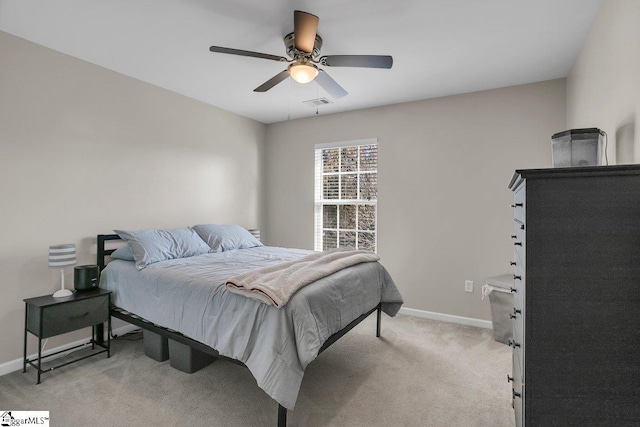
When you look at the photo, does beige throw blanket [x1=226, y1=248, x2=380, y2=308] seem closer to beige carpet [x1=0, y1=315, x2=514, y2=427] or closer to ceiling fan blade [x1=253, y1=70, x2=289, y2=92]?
beige carpet [x1=0, y1=315, x2=514, y2=427]

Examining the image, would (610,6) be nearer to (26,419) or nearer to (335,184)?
(335,184)

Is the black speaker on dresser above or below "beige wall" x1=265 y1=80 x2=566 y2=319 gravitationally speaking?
below

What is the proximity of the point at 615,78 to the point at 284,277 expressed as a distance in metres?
2.35

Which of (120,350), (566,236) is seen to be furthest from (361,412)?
(120,350)

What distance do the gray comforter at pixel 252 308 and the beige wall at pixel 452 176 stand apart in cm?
100

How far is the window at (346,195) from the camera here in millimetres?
4352

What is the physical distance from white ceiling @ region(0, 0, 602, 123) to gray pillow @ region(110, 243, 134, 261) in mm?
1769

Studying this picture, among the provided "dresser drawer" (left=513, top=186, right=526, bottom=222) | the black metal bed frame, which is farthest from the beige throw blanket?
"dresser drawer" (left=513, top=186, right=526, bottom=222)

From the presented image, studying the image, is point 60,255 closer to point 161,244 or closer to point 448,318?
point 161,244

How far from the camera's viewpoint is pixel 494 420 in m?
2.01

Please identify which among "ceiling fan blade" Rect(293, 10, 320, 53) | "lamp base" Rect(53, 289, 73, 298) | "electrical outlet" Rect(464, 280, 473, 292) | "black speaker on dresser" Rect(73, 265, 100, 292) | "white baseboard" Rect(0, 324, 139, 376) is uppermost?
"ceiling fan blade" Rect(293, 10, 320, 53)

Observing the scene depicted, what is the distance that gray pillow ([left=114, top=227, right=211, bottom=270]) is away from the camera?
288 centimetres

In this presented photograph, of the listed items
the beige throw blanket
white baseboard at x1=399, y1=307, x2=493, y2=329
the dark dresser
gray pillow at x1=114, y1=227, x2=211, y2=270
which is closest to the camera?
the dark dresser

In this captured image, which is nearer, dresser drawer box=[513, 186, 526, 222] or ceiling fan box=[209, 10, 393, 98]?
dresser drawer box=[513, 186, 526, 222]
